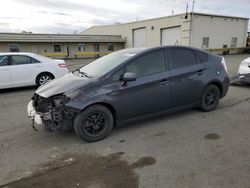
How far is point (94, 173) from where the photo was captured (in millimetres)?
3104

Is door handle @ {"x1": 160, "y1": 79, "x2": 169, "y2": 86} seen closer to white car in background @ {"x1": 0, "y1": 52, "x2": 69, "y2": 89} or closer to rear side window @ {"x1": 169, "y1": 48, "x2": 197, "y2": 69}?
rear side window @ {"x1": 169, "y1": 48, "x2": 197, "y2": 69}

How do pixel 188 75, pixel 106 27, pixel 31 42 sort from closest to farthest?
pixel 188 75 → pixel 31 42 → pixel 106 27

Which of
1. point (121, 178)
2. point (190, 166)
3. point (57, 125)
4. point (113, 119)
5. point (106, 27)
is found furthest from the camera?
point (106, 27)

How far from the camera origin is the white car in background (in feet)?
26.7

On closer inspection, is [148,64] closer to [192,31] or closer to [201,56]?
[201,56]

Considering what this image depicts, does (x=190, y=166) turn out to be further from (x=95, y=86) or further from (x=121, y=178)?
(x=95, y=86)

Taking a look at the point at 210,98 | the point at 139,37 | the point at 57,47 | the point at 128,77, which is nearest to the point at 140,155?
the point at 128,77

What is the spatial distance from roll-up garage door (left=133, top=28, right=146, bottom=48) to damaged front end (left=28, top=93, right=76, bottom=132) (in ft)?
106

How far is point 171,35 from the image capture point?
31000mm

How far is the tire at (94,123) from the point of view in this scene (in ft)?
12.8

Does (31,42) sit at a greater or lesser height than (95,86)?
greater

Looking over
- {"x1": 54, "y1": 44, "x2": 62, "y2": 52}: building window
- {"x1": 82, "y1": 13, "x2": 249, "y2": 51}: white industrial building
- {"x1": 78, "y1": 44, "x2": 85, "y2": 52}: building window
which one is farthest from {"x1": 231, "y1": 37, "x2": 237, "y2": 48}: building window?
{"x1": 54, "y1": 44, "x2": 62, "y2": 52}: building window

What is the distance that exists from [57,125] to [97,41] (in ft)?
107

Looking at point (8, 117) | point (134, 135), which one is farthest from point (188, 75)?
point (8, 117)
